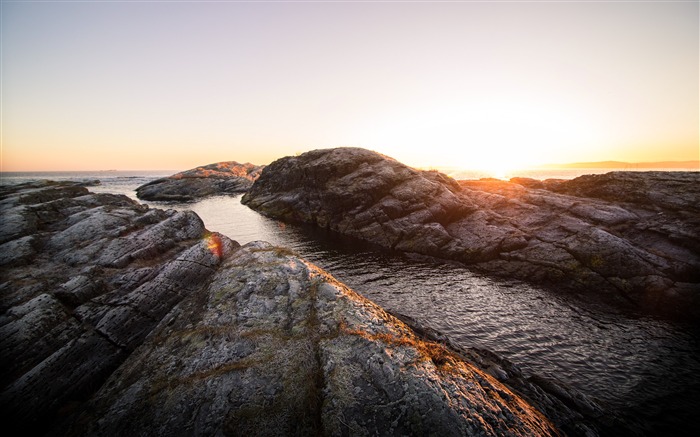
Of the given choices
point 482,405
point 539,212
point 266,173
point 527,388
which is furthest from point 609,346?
point 266,173

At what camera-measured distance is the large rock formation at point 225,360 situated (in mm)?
7934

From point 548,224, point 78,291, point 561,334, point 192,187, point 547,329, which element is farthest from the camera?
point 192,187

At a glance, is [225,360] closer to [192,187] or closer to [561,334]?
[561,334]

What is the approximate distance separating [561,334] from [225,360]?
68.4 feet

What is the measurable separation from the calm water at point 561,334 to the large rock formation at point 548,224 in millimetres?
3573

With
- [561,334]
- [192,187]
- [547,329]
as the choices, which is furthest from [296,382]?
[192,187]

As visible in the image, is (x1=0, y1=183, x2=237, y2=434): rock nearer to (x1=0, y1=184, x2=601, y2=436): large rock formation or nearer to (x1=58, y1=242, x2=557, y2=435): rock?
(x1=0, y1=184, x2=601, y2=436): large rock formation

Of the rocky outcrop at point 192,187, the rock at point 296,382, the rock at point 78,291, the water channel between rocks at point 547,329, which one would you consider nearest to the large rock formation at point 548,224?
the water channel between rocks at point 547,329

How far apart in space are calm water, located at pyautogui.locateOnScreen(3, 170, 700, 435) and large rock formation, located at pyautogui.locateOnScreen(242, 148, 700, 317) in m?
3.57

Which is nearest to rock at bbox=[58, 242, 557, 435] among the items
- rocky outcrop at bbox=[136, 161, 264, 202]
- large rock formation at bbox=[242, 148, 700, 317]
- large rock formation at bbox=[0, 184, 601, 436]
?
large rock formation at bbox=[0, 184, 601, 436]

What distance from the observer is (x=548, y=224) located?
30.8 m

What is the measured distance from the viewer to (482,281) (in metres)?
26.2

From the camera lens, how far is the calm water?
512 inches

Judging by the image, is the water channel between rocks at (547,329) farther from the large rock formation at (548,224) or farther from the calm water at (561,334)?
the large rock formation at (548,224)
